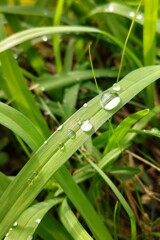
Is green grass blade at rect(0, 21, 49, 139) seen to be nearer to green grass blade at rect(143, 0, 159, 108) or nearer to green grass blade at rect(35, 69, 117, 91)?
green grass blade at rect(35, 69, 117, 91)

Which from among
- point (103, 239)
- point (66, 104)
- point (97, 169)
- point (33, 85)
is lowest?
point (103, 239)

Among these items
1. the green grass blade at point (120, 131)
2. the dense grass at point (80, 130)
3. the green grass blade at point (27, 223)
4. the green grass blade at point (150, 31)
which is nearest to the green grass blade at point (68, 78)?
the dense grass at point (80, 130)

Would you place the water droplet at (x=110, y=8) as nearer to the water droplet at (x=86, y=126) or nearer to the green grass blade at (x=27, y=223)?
the water droplet at (x=86, y=126)

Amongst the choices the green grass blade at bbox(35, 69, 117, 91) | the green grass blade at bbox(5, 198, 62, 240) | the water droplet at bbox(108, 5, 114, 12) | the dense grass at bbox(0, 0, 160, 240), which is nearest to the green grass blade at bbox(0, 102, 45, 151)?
the dense grass at bbox(0, 0, 160, 240)

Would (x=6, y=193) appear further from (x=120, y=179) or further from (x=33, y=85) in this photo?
(x=33, y=85)

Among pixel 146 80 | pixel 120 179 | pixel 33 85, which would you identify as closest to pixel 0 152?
pixel 33 85

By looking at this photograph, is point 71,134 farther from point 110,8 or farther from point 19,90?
point 110,8

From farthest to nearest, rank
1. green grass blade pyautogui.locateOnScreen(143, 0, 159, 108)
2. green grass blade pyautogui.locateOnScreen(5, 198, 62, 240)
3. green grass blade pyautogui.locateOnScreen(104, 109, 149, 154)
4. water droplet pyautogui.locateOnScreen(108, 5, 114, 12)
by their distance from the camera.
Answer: water droplet pyautogui.locateOnScreen(108, 5, 114, 12)
green grass blade pyautogui.locateOnScreen(143, 0, 159, 108)
green grass blade pyautogui.locateOnScreen(104, 109, 149, 154)
green grass blade pyautogui.locateOnScreen(5, 198, 62, 240)
